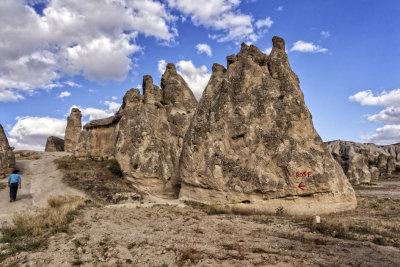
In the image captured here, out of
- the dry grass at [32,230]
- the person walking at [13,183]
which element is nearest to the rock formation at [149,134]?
the person walking at [13,183]

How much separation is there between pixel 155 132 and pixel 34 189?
7.22 meters

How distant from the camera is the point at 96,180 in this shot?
15875 millimetres

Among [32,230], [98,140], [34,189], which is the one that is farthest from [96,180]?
[32,230]

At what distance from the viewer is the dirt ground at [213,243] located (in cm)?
476

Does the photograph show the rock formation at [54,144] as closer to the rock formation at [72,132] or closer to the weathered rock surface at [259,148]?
the rock formation at [72,132]

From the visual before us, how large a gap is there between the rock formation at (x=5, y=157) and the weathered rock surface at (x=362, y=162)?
2868cm

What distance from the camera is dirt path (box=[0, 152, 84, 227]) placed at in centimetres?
1104

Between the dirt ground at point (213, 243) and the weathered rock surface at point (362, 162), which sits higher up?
the weathered rock surface at point (362, 162)

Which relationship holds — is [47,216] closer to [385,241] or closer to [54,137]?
[385,241]

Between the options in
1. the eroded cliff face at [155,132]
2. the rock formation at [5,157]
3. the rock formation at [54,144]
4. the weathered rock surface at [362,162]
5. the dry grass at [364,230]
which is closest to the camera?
the dry grass at [364,230]

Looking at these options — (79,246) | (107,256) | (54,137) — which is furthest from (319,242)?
(54,137)

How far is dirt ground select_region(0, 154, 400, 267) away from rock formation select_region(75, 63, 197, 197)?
714 centimetres

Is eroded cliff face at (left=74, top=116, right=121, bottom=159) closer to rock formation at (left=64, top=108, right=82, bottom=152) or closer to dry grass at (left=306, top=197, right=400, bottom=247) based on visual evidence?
rock formation at (left=64, top=108, right=82, bottom=152)

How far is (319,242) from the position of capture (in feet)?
18.9
